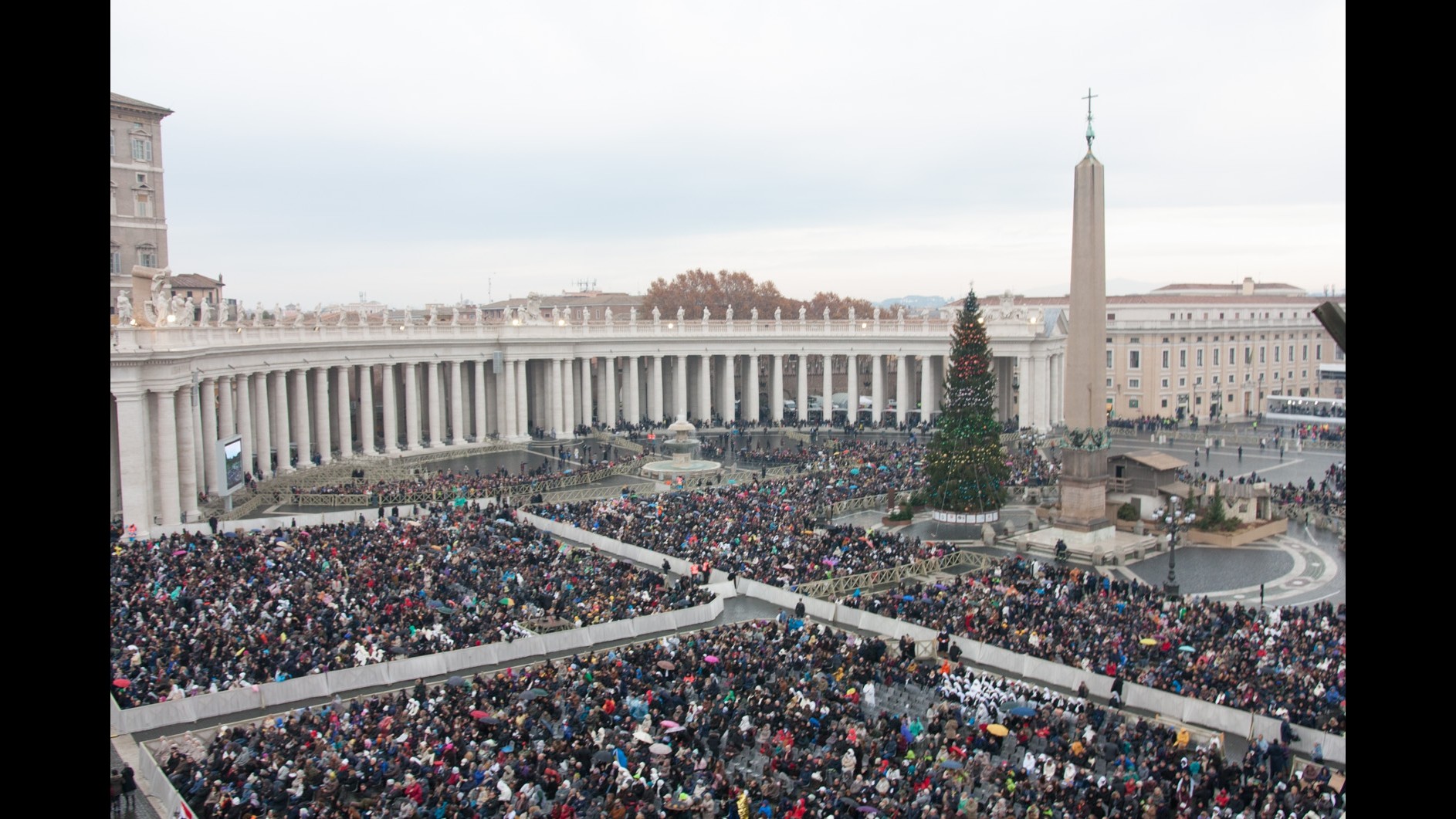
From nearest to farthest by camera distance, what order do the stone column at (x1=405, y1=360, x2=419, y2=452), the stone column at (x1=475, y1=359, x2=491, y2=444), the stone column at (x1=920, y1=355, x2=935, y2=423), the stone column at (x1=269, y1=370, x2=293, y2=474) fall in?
the stone column at (x1=269, y1=370, x2=293, y2=474) → the stone column at (x1=405, y1=360, x2=419, y2=452) → the stone column at (x1=475, y1=359, x2=491, y2=444) → the stone column at (x1=920, y1=355, x2=935, y2=423)

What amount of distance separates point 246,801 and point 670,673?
7348 mm

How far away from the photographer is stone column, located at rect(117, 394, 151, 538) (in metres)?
33.7

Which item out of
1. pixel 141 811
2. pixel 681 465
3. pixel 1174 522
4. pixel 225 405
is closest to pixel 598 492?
pixel 681 465

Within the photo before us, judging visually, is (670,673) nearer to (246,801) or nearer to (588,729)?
(588,729)

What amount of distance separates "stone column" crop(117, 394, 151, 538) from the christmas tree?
2453 cm

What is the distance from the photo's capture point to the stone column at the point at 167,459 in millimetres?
35094

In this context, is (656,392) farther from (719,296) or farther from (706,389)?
(719,296)

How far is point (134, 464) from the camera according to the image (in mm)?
33906

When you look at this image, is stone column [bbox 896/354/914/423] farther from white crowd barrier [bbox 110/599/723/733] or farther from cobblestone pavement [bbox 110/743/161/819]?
cobblestone pavement [bbox 110/743/161/819]

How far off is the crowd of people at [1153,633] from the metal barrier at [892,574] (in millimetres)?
822

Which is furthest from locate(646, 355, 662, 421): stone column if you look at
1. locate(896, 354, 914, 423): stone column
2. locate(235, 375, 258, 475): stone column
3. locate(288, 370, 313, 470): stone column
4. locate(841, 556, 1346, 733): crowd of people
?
locate(841, 556, 1346, 733): crowd of people
